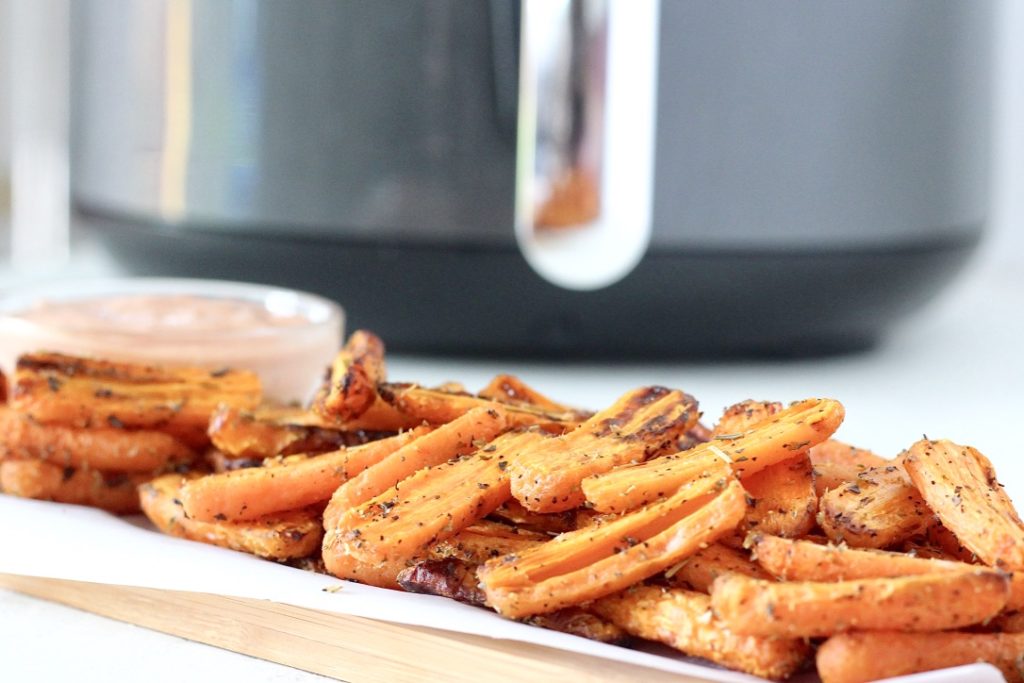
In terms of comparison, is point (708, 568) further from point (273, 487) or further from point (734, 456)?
point (273, 487)

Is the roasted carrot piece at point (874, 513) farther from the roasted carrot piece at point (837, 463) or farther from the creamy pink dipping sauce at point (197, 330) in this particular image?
the creamy pink dipping sauce at point (197, 330)

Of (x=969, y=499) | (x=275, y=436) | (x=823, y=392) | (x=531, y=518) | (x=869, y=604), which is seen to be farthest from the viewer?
(x=823, y=392)

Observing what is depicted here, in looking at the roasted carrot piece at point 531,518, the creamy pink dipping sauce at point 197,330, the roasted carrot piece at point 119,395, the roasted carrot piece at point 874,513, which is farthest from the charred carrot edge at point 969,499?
the creamy pink dipping sauce at point 197,330

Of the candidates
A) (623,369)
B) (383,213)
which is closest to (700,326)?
(623,369)

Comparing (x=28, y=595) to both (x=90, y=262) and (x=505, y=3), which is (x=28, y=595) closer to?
(x=505, y=3)

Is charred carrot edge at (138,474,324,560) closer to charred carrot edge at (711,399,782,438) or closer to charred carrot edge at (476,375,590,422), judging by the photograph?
charred carrot edge at (476,375,590,422)

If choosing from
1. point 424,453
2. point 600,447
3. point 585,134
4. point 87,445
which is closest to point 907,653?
point 600,447
